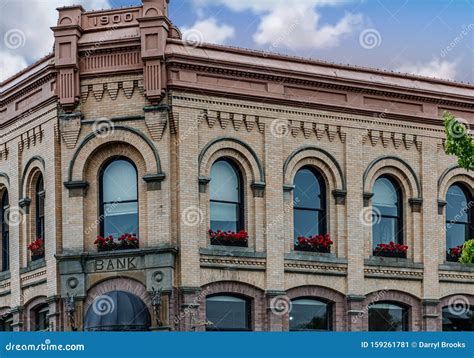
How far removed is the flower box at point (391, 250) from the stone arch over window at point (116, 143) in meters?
7.35

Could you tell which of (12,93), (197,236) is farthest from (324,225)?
(12,93)

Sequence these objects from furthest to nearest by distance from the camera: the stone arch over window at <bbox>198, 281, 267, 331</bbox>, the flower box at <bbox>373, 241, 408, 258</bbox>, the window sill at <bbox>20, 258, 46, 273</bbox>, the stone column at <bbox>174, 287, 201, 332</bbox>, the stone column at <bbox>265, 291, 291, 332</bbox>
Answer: the flower box at <bbox>373, 241, 408, 258</bbox> < the window sill at <bbox>20, 258, 46, 273</bbox> < the stone column at <bbox>265, 291, 291, 332</bbox> < the stone arch over window at <bbox>198, 281, 267, 331</bbox> < the stone column at <bbox>174, 287, 201, 332</bbox>

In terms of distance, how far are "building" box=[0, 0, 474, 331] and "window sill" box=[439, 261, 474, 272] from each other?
0.08 metres

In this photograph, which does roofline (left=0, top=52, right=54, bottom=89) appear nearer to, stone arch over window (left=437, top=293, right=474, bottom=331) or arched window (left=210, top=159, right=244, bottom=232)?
arched window (left=210, top=159, right=244, bottom=232)

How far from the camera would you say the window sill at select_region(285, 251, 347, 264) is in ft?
108

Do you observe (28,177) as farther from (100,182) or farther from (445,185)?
(445,185)

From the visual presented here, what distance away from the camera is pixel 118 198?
105 feet

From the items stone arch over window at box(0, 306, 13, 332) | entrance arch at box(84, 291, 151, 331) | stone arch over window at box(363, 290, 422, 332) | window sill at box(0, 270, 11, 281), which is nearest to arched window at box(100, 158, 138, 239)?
entrance arch at box(84, 291, 151, 331)

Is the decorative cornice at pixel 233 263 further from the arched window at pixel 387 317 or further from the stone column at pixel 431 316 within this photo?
the stone column at pixel 431 316

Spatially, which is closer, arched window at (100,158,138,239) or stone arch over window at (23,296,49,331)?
arched window at (100,158,138,239)

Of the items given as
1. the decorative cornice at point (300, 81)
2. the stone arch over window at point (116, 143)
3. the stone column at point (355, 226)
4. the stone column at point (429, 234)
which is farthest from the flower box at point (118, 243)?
the stone column at point (429, 234)

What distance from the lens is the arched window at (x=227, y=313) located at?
104 feet

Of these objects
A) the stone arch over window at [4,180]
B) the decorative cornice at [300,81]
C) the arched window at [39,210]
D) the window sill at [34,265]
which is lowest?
the window sill at [34,265]

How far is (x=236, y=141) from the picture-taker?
3244 cm
